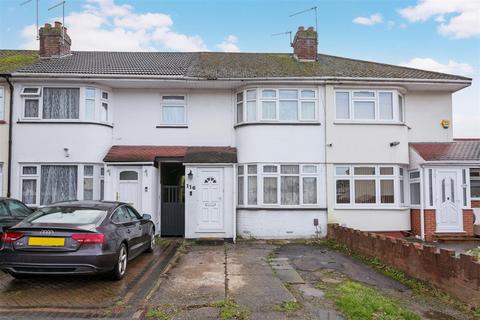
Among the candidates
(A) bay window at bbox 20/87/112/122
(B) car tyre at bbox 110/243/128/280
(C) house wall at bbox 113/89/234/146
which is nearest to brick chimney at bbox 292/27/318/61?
(C) house wall at bbox 113/89/234/146

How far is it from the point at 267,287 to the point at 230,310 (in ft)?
4.58

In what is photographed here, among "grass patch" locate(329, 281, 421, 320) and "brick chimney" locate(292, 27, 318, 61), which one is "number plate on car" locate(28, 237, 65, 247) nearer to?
"grass patch" locate(329, 281, 421, 320)

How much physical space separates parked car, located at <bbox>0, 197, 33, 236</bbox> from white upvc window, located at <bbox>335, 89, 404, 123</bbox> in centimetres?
987

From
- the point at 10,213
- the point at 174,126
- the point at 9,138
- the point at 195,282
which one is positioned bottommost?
the point at 195,282

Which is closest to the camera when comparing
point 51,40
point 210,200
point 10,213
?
point 10,213

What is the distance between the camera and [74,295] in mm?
5996

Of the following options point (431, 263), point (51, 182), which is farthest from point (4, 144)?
point (431, 263)

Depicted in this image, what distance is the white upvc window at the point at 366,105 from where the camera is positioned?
13.3m

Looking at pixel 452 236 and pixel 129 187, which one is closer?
pixel 452 236

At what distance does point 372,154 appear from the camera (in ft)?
43.0

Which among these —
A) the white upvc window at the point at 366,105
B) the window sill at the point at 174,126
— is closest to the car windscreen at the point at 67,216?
the window sill at the point at 174,126

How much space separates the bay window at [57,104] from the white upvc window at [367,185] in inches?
337

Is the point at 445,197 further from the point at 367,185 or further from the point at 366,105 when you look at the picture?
the point at 366,105

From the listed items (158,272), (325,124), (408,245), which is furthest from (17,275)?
(325,124)
